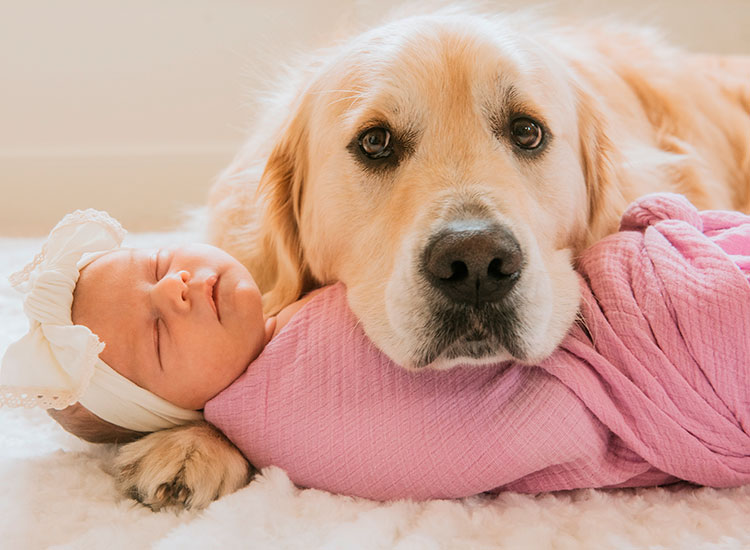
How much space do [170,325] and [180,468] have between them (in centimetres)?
25

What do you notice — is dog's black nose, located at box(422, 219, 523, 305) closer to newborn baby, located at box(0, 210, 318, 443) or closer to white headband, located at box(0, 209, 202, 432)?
newborn baby, located at box(0, 210, 318, 443)

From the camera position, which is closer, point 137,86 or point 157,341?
point 157,341

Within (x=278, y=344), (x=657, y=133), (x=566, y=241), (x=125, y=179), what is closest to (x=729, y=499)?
(x=566, y=241)

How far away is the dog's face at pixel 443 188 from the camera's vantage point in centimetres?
117

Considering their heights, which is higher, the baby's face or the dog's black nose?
the dog's black nose

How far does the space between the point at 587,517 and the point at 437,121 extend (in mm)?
764

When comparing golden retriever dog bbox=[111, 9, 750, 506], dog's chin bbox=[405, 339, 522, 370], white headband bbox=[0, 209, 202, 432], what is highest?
golden retriever dog bbox=[111, 9, 750, 506]

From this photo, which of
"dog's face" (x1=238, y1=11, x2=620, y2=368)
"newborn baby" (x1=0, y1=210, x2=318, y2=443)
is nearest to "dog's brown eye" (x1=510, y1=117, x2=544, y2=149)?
"dog's face" (x1=238, y1=11, x2=620, y2=368)

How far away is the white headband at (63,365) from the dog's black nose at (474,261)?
57 centimetres

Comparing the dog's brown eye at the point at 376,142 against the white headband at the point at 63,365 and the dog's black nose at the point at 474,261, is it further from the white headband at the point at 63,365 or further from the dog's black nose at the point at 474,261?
the white headband at the point at 63,365

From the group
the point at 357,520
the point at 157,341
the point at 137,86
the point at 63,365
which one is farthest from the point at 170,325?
the point at 137,86

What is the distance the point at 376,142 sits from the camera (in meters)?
1.44

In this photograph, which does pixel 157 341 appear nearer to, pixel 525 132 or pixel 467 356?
pixel 467 356

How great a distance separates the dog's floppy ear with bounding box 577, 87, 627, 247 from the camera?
1.66 meters
